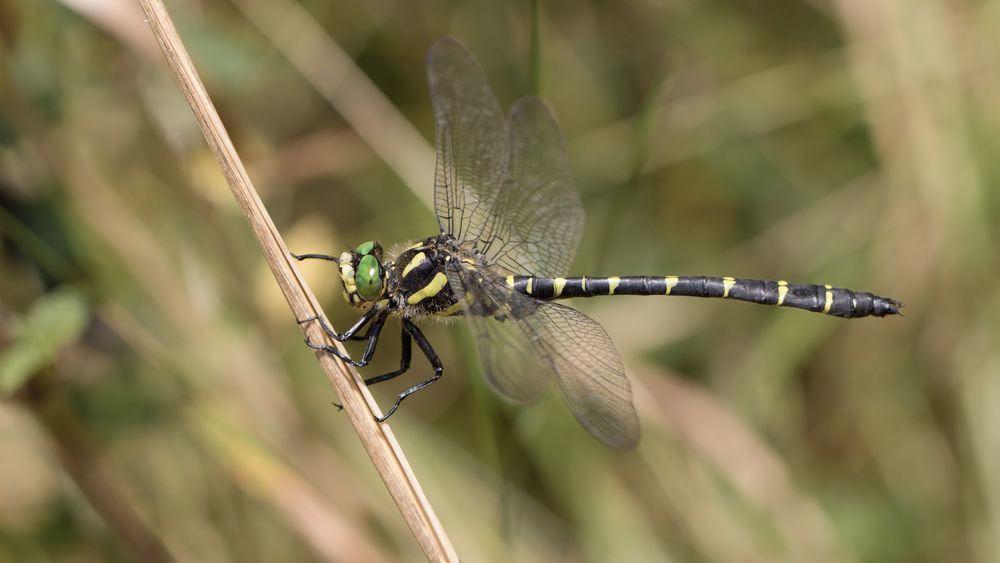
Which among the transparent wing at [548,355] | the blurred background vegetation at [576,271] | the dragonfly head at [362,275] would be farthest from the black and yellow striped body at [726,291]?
the dragonfly head at [362,275]

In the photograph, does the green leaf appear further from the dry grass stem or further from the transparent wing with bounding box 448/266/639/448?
the transparent wing with bounding box 448/266/639/448

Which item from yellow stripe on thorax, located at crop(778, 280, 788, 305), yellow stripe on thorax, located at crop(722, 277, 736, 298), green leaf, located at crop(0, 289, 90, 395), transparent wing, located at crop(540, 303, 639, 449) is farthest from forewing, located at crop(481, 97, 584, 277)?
green leaf, located at crop(0, 289, 90, 395)

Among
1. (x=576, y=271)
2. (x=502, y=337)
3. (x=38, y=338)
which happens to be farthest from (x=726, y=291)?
(x=38, y=338)

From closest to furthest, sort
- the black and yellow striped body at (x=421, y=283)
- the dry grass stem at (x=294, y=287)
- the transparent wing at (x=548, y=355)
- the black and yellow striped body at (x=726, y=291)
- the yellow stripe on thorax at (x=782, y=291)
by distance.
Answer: the dry grass stem at (x=294, y=287)
the transparent wing at (x=548, y=355)
the black and yellow striped body at (x=421, y=283)
the black and yellow striped body at (x=726, y=291)
the yellow stripe on thorax at (x=782, y=291)

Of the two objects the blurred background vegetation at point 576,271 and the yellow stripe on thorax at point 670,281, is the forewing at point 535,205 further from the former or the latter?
the yellow stripe on thorax at point 670,281

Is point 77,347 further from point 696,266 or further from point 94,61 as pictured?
point 696,266

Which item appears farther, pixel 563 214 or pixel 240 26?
pixel 240 26

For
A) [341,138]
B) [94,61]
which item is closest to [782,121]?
[341,138]
